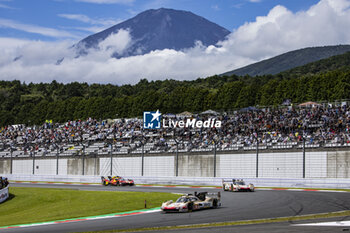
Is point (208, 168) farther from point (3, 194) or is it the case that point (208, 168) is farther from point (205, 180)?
A: point (3, 194)

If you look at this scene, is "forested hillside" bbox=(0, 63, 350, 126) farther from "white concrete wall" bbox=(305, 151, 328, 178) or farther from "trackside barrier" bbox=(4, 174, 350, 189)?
"trackside barrier" bbox=(4, 174, 350, 189)

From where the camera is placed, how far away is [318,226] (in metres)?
16.4

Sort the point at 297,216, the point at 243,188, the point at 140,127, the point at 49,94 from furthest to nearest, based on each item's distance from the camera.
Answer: the point at 49,94
the point at 140,127
the point at 243,188
the point at 297,216

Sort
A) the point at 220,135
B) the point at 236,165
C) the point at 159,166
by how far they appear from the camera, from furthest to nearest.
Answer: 1. the point at 220,135
2. the point at 159,166
3. the point at 236,165

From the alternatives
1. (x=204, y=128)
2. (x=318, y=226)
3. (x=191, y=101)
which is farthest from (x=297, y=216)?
(x=191, y=101)

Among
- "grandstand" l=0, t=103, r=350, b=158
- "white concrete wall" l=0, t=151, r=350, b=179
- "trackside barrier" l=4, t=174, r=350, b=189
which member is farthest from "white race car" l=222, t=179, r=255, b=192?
"grandstand" l=0, t=103, r=350, b=158

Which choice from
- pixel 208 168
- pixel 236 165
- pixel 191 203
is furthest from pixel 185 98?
pixel 191 203

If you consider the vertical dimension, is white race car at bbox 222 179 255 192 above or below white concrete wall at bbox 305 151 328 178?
below

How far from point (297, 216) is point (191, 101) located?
77391 millimetres

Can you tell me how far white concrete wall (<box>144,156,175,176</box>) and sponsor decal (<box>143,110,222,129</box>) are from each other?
7701 mm

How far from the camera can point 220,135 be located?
2060 inches

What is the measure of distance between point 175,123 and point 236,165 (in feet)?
49.8

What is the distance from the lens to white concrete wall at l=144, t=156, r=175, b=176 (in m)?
49.9

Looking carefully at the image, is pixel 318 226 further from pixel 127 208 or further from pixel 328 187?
pixel 328 187
